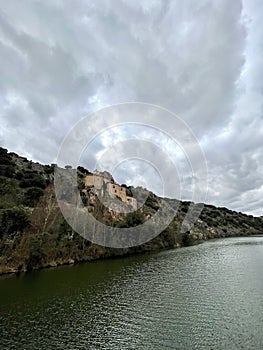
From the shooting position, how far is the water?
1645 cm

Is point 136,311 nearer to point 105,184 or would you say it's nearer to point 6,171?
point 6,171

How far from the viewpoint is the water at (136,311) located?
16453 millimetres

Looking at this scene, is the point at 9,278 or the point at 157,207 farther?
the point at 157,207

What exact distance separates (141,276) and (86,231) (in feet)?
78.7

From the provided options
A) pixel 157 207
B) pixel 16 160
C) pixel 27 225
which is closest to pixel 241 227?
pixel 157 207

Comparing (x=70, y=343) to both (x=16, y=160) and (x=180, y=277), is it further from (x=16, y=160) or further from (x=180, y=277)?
(x=16, y=160)

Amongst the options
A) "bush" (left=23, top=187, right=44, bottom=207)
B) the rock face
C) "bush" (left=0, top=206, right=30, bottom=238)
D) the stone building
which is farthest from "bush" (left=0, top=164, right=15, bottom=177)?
"bush" (left=0, top=206, right=30, bottom=238)

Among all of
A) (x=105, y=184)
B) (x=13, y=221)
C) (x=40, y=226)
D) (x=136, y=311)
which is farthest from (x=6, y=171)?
(x=136, y=311)

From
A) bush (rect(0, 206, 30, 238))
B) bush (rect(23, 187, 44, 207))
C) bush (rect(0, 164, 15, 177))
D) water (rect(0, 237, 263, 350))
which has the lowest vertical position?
water (rect(0, 237, 263, 350))

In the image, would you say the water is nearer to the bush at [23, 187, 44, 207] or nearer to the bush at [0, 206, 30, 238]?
the bush at [0, 206, 30, 238]

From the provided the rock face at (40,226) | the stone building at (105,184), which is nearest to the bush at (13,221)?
the rock face at (40,226)

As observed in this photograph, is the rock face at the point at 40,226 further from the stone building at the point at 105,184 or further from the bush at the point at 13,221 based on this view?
the stone building at the point at 105,184

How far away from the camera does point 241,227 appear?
156625mm

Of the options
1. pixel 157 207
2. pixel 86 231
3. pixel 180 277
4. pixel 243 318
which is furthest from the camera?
pixel 157 207
